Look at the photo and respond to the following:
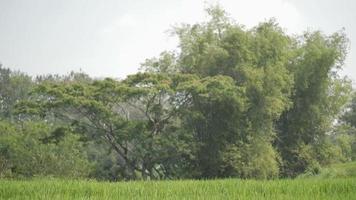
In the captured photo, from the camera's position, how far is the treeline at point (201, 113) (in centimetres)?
1694

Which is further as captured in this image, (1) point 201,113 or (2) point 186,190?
(1) point 201,113

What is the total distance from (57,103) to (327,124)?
12.4 m

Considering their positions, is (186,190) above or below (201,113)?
below

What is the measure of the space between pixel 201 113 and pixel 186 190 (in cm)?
1034

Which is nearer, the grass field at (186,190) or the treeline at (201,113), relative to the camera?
the grass field at (186,190)

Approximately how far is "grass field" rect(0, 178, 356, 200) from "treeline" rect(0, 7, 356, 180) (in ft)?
27.2

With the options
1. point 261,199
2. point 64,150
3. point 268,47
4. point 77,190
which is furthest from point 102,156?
point 261,199

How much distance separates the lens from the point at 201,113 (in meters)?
18.1

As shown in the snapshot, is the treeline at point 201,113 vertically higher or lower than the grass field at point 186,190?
higher

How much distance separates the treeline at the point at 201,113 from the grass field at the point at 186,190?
8298 mm

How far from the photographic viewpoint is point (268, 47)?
760 inches

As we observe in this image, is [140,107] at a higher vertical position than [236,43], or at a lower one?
lower

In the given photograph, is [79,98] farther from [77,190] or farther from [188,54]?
[77,190]

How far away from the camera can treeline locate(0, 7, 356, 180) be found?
1694 cm
